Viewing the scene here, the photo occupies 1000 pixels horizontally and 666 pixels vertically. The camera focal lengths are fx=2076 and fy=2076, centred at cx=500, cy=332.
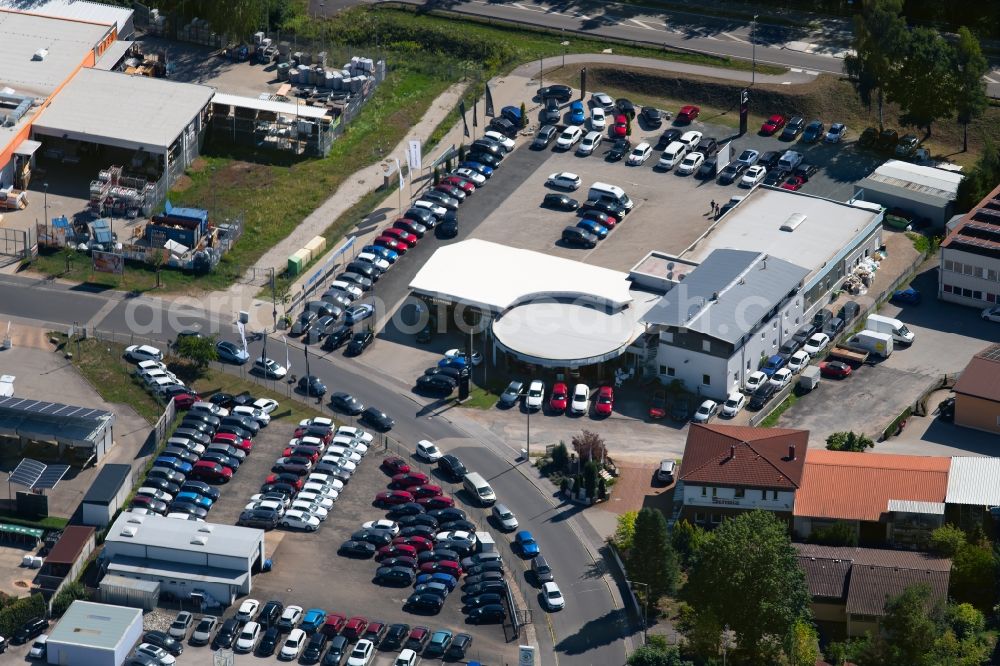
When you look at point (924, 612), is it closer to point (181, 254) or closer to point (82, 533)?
point (82, 533)

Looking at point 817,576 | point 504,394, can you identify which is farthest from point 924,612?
point 504,394

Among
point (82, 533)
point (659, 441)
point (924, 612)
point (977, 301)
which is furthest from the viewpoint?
point (977, 301)

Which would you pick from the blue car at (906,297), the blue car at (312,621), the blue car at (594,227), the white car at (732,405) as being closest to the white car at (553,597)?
the blue car at (312,621)

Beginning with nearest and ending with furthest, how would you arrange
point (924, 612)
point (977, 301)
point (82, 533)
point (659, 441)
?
point (924, 612) < point (82, 533) < point (659, 441) < point (977, 301)

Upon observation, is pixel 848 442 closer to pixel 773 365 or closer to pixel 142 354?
pixel 773 365

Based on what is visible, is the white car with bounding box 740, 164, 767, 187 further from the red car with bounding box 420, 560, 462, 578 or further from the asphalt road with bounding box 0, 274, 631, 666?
the red car with bounding box 420, 560, 462, 578

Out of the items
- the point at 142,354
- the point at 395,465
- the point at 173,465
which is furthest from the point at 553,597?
the point at 142,354

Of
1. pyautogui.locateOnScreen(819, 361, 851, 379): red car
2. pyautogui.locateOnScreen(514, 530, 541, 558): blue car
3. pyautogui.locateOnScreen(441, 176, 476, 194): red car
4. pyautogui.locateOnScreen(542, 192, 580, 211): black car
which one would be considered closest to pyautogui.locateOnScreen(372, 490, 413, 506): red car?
pyautogui.locateOnScreen(514, 530, 541, 558): blue car
